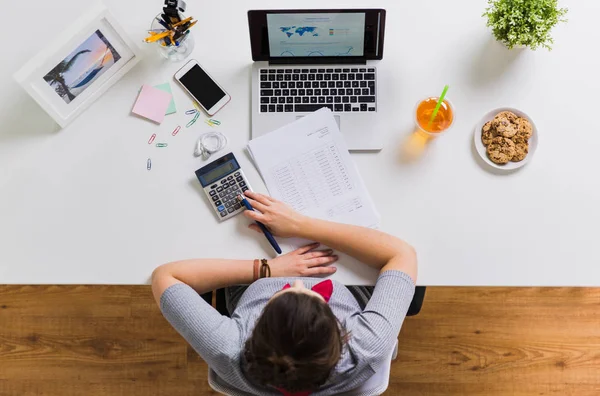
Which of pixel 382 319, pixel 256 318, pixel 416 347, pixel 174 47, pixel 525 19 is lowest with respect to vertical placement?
pixel 416 347

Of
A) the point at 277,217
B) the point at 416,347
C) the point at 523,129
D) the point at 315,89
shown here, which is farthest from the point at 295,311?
the point at 416,347

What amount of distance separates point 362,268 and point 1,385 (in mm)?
1442

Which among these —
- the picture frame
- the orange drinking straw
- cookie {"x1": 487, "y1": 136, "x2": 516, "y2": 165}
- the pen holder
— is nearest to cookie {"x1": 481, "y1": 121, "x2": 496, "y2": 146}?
cookie {"x1": 487, "y1": 136, "x2": 516, "y2": 165}

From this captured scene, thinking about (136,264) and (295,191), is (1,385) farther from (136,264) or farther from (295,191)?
(295,191)

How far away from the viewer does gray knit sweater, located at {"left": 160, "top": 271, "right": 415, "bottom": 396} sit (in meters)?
1.04

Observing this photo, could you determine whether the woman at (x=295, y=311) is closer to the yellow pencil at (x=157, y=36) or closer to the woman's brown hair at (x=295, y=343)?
the woman's brown hair at (x=295, y=343)

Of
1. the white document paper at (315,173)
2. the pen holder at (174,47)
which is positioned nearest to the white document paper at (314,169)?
the white document paper at (315,173)

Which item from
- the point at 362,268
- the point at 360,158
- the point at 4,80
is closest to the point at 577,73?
the point at 360,158

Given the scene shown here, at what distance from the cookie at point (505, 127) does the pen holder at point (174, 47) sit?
0.74 metres

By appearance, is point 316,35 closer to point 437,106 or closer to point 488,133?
point 437,106

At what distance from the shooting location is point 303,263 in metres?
1.18

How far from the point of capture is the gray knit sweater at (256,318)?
104 cm

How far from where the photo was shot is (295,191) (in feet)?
4.04

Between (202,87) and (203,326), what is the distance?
56 centimetres
